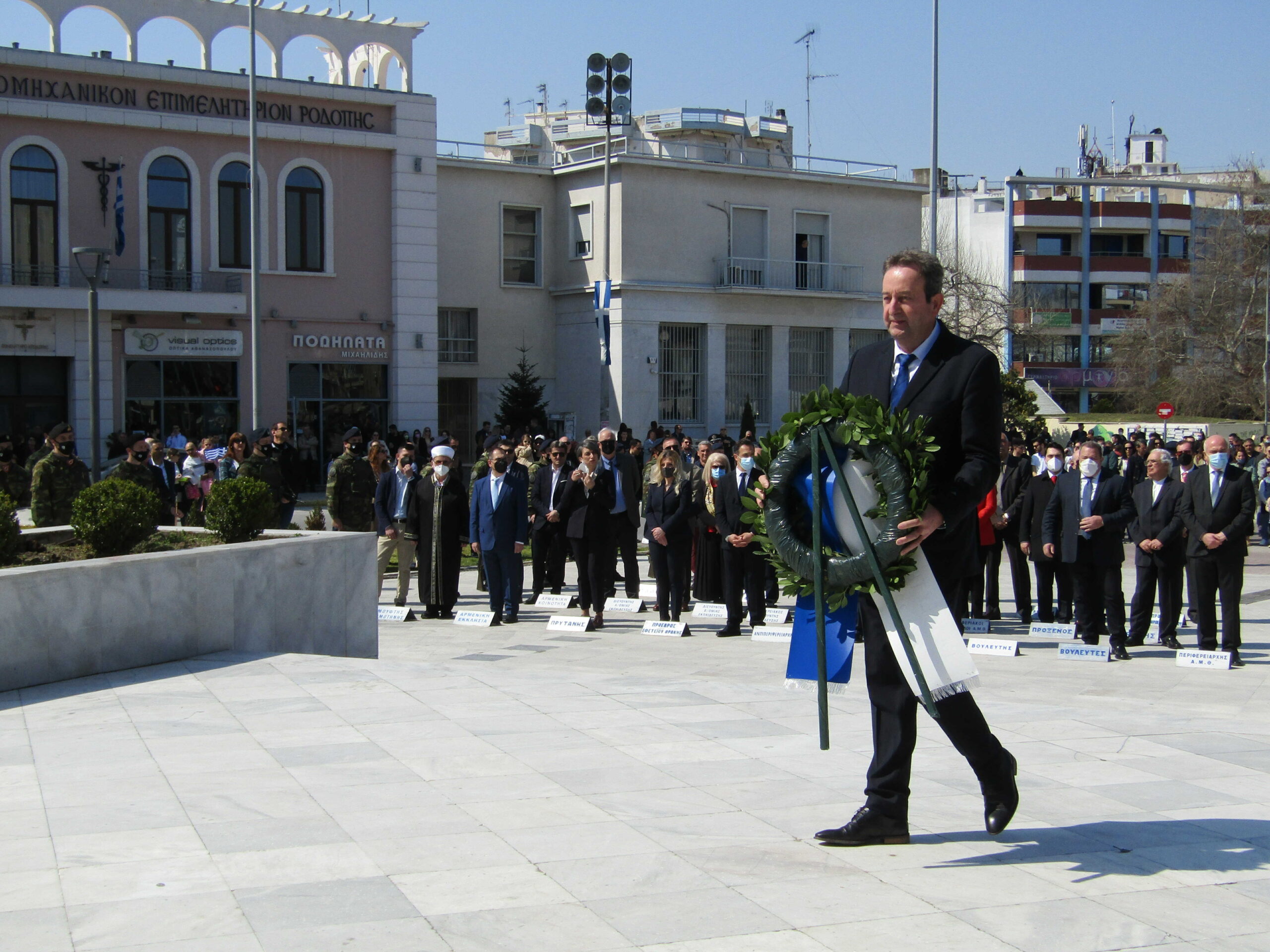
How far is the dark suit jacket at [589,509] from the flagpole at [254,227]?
52.1 ft

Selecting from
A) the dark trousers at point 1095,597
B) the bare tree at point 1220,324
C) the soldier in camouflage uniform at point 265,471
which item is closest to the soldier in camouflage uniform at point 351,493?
the soldier in camouflage uniform at point 265,471

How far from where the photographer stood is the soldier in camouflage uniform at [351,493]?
15797 mm

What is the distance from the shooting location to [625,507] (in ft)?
50.3

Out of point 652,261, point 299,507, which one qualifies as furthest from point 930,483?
point 652,261

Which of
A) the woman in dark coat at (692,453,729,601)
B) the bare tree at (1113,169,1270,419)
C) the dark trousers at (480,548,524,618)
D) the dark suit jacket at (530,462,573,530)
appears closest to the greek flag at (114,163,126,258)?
the dark suit jacket at (530,462,573,530)

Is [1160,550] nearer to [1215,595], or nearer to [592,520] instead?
[1215,595]

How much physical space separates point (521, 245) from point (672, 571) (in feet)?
87.8

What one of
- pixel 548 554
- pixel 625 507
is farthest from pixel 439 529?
pixel 548 554

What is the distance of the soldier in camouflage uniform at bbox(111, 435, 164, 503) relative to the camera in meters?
15.7

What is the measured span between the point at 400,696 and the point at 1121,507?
7711mm

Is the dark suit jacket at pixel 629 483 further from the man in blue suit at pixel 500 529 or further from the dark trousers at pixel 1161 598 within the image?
the dark trousers at pixel 1161 598

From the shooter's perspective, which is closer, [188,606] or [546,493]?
[188,606]

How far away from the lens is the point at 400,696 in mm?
8164

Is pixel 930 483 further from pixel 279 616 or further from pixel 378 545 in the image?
pixel 378 545
